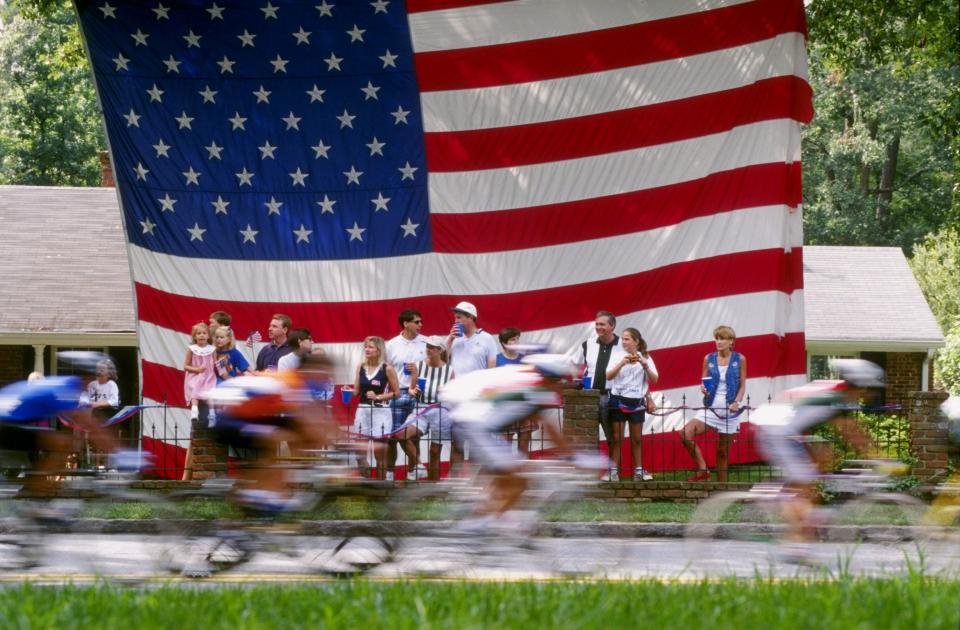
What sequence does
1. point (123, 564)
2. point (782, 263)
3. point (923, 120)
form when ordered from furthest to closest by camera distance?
1. point (923, 120)
2. point (782, 263)
3. point (123, 564)

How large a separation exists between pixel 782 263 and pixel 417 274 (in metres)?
5.10

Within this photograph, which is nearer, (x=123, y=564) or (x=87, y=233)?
(x=123, y=564)

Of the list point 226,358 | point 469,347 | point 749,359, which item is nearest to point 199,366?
point 226,358

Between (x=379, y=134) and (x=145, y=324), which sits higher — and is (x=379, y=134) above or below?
above

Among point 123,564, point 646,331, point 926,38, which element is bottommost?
point 123,564

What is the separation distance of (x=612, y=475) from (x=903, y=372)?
65.1 ft

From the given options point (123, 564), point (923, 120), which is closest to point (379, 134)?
point (923, 120)

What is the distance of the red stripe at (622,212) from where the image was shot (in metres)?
18.6

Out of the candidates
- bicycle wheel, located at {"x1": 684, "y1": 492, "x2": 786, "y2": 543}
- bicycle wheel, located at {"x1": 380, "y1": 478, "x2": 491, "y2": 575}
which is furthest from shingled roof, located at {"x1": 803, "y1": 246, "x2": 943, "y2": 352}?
bicycle wheel, located at {"x1": 380, "y1": 478, "x2": 491, "y2": 575}

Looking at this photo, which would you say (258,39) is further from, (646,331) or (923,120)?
(923,120)

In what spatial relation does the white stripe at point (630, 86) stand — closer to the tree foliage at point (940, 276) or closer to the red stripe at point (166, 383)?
the red stripe at point (166, 383)

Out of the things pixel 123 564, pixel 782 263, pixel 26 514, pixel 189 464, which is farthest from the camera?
pixel 782 263

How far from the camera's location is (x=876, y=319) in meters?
34.7

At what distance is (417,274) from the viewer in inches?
754
